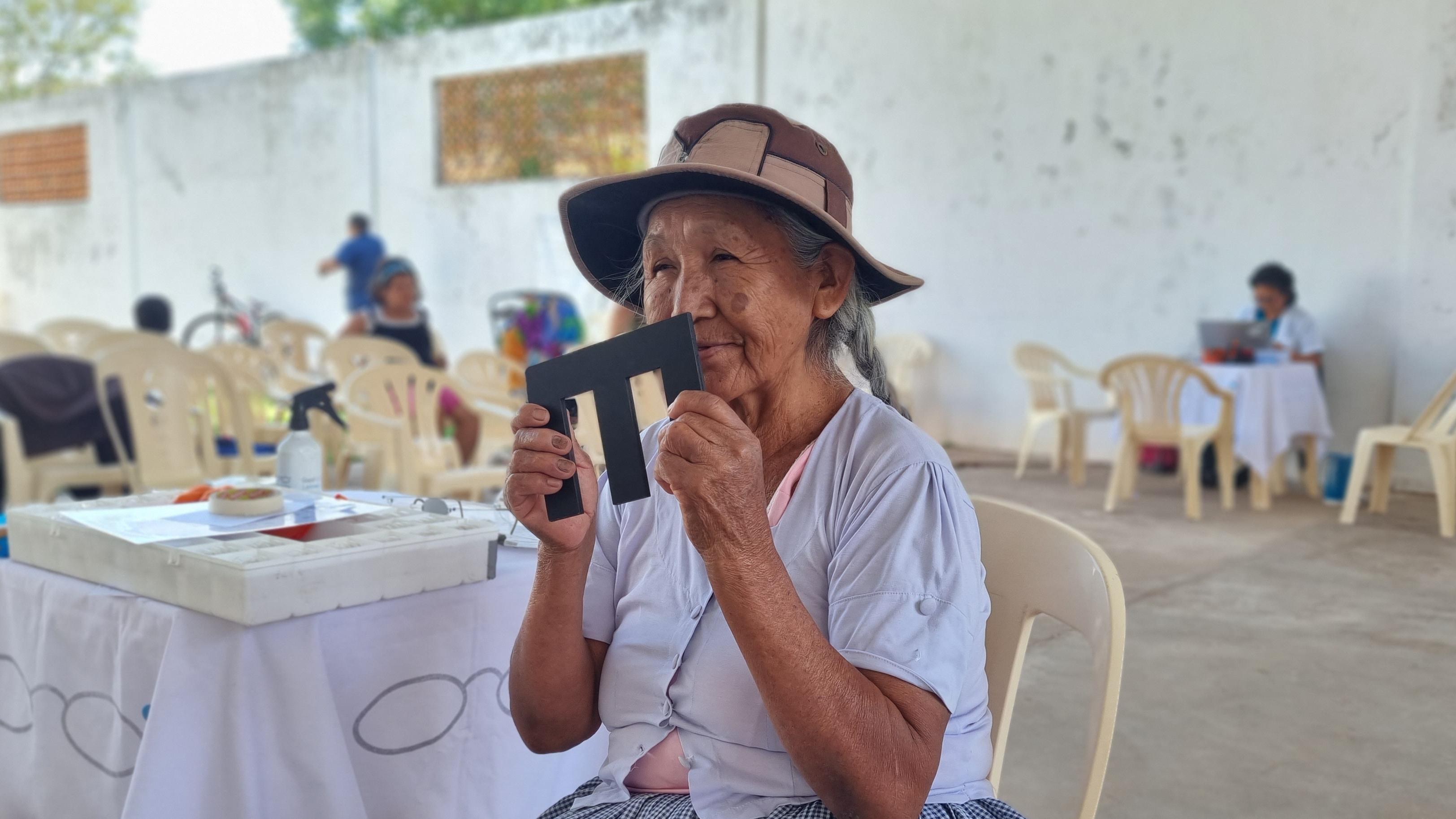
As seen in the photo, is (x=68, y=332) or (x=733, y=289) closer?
(x=733, y=289)

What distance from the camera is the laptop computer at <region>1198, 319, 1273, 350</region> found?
20.2ft

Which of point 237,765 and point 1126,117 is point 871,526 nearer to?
point 237,765

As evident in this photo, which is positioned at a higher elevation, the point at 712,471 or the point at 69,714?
the point at 712,471

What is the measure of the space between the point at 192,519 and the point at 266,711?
16.2 inches

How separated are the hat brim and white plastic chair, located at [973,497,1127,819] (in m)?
0.38

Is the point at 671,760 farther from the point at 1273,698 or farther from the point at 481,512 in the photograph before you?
the point at 1273,698

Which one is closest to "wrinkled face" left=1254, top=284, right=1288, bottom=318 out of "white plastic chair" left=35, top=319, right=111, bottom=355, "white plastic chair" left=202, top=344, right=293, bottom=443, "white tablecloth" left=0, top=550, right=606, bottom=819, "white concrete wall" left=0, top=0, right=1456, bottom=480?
"white concrete wall" left=0, top=0, right=1456, bottom=480

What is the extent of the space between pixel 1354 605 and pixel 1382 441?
6.45 ft

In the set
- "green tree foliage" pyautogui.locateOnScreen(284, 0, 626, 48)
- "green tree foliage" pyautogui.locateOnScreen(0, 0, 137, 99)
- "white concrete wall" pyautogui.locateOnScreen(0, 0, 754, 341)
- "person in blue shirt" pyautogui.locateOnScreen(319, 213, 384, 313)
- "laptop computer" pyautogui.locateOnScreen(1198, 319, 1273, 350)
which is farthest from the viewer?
"green tree foliage" pyautogui.locateOnScreen(0, 0, 137, 99)

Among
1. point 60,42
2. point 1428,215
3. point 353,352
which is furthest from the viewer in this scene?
point 60,42

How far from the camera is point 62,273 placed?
1372 cm

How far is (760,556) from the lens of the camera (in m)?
1.10

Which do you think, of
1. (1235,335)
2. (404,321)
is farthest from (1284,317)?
(404,321)

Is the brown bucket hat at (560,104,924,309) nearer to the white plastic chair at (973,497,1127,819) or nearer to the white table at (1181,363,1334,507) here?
the white plastic chair at (973,497,1127,819)
